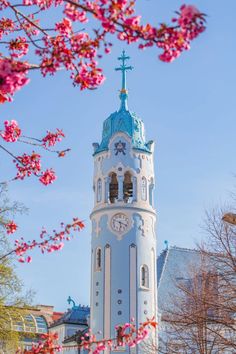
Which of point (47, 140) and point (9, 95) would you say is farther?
point (47, 140)

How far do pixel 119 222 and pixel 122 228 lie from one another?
42 centimetres

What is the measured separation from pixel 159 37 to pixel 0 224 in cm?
1480

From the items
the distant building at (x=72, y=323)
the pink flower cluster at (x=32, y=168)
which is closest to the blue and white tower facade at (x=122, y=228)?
the distant building at (x=72, y=323)

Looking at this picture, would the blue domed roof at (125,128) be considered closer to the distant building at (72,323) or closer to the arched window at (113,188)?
the arched window at (113,188)

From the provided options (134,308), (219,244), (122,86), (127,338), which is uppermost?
(122,86)

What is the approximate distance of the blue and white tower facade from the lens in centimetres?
3728

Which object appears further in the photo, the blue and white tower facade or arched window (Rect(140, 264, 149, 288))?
arched window (Rect(140, 264, 149, 288))

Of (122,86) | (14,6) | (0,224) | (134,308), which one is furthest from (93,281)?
(14,6)

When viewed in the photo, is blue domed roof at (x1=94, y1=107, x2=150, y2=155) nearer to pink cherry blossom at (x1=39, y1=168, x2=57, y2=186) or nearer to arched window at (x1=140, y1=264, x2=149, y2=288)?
arched window at (x1=140, y1=264, x2=149, y2=288)

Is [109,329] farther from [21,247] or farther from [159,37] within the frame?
[159,37]

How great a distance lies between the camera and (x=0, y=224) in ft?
62.8

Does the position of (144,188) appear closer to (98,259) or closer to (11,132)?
(98,259)

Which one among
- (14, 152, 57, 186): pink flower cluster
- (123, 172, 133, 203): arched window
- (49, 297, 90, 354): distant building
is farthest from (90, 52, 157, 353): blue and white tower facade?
(14, 152, 57, 186): pink flower cluster

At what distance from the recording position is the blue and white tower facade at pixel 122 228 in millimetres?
37281
